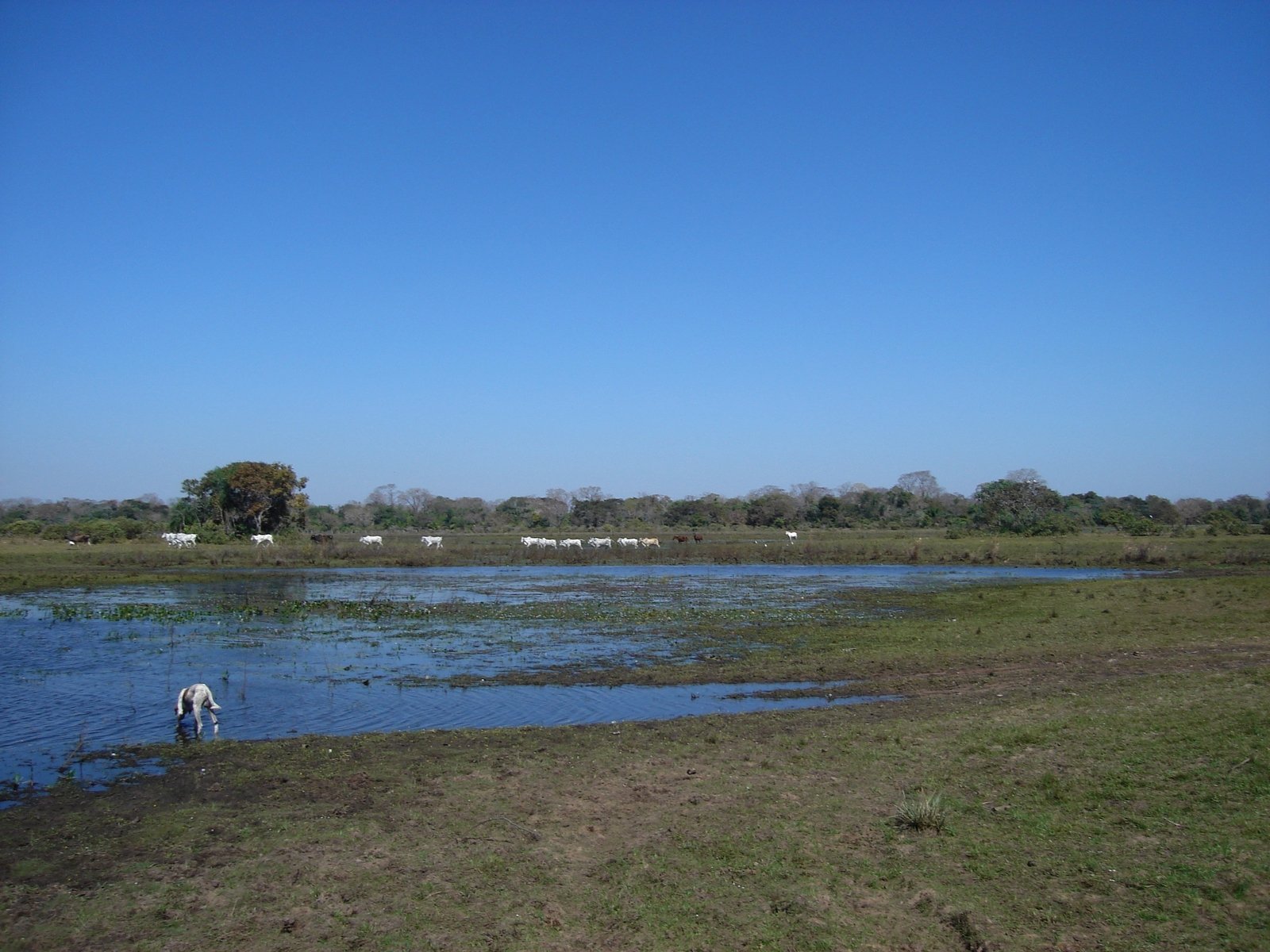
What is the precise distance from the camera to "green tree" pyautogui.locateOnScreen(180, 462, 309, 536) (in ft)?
217

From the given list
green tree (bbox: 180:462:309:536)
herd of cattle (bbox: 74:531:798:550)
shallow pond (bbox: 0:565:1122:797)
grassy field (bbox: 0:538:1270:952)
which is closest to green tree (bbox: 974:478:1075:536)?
herd of cattle (bbox: 74:531:798:550)

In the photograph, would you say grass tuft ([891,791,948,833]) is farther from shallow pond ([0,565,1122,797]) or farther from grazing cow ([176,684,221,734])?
grazing cow ([176,684,221,734])

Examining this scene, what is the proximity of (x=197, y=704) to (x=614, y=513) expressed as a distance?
365 ft

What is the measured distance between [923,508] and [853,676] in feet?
359

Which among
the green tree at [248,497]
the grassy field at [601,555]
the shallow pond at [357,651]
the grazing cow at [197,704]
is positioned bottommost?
the shallow pond at [357,651]

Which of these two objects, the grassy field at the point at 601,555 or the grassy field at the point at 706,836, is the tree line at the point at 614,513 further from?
the grassy field at the point at 706,836

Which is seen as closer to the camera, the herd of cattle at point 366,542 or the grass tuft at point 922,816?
the grass tuft at point 922,816

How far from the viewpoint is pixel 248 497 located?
221ft

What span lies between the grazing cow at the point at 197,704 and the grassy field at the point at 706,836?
1.16 m

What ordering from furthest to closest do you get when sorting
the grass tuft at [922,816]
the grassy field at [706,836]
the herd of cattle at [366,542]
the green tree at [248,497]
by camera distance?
Answer: the green tree at [248,497]
the herd of cattle at [366,542]
the grass tuft at [922,816]
the grassy field at [706,836]

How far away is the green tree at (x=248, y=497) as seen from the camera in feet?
217

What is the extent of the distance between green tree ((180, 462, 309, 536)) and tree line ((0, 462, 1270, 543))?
91mm

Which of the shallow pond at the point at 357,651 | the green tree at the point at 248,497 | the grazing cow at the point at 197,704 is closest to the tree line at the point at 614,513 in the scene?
the green tree at the point at 248,497

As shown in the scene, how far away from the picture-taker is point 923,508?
120 meters
